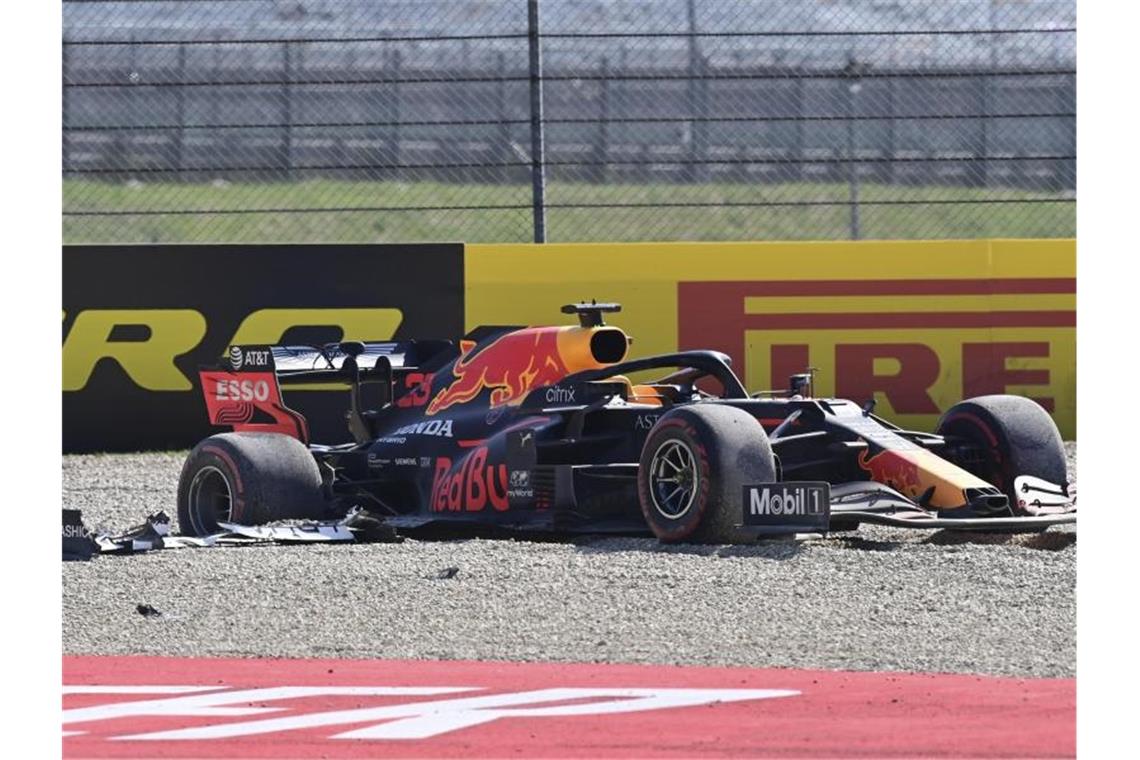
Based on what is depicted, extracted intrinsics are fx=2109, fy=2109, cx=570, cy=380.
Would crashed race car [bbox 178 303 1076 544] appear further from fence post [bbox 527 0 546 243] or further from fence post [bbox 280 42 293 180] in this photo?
fence post [bbox 280 42 293 180]

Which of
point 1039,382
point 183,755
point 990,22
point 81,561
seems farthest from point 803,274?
point 183,755

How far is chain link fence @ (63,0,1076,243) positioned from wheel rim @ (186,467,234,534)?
21.7 feet

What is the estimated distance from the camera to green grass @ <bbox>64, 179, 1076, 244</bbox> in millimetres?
21094

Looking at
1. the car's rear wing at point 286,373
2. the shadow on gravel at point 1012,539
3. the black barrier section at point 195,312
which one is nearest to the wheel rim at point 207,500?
the car's rear wing at point 286,373

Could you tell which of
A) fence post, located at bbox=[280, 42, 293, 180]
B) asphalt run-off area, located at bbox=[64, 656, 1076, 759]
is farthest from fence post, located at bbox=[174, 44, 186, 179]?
asphalt run-off area, located at bbox=[64, 656, 1076, 759]

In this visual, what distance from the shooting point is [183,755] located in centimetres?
527

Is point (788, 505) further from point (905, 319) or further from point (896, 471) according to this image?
point (905, 319)

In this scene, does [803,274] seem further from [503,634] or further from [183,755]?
[183,755]

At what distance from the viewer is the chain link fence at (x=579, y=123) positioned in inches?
736

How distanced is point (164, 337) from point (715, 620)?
8.42 meters

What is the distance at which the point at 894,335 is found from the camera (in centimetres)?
1481

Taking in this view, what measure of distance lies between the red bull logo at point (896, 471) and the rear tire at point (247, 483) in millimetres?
2826

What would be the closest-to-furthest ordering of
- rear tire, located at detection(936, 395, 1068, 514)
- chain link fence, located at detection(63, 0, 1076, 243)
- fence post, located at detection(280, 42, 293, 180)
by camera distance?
rear tire, located at detection(936, 395, 1068, 514) → chain link fence, located at detection(63, 0, 1076, 243) → fence post, located at detection(280, 42, 293, 180)

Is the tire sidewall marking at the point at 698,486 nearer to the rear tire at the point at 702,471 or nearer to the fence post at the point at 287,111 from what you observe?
the rear tire at the point at 702,471
